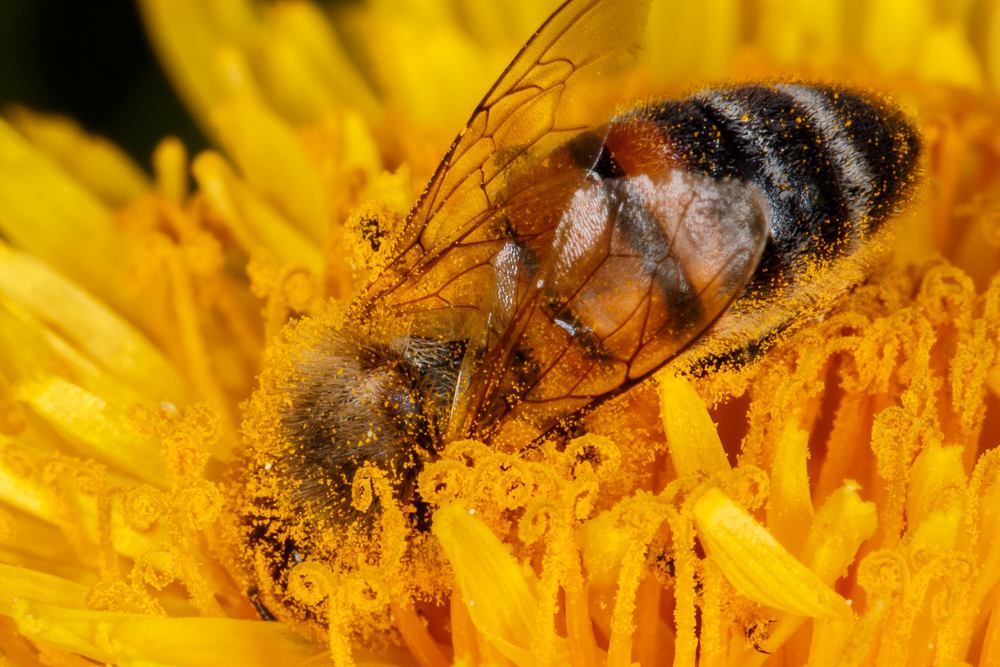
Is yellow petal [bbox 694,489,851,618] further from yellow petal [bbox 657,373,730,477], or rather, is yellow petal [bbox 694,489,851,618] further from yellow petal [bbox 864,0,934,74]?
yellow petal [bbox 864,0,934,74]

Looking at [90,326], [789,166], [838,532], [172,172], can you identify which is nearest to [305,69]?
[172,172]

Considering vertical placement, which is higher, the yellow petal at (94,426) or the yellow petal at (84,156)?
the yellow petal at (84,156)

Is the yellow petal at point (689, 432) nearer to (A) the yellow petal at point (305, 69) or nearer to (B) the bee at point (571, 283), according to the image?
(B) the bee at point (571, 283)

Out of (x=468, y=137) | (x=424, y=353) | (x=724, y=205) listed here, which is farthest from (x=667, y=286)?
(x=468, y=137)

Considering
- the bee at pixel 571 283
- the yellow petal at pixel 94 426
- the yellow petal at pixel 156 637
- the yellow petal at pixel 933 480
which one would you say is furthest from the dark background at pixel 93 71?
the yellow petal at pixel 933 480

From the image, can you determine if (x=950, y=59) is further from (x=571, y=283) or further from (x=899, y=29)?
(x=571, y=283)

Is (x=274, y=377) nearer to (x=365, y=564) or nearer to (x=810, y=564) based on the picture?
(x=365, y=564)
